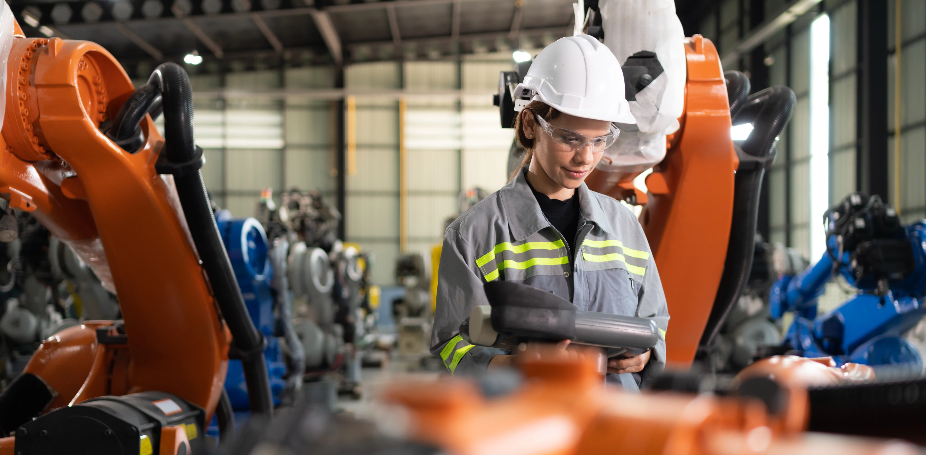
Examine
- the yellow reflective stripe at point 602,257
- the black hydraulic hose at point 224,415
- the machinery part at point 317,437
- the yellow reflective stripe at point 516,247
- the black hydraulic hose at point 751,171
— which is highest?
the black hydraulic hose at point 751,171

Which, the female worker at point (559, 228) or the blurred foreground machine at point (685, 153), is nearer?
the female worker at point (559, 228)

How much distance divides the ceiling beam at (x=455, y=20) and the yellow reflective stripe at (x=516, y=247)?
16.8 m

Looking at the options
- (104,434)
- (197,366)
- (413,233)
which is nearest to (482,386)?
(104,434)

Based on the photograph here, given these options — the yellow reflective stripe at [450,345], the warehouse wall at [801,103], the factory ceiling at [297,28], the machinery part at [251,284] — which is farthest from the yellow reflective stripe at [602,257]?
the factory ceiling at [297,28]

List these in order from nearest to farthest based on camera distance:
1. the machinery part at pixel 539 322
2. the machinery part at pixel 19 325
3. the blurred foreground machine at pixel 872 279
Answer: the machinery part at pixel 539 322
the blurred foreground machine at pixel 872 279
the machinery part at pixel 19 325

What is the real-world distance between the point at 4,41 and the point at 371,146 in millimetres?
18620

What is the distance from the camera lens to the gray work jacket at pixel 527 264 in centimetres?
188

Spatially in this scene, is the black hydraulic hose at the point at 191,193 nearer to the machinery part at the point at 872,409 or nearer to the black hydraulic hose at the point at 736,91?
the black hydraulic hose at the point at 736,91

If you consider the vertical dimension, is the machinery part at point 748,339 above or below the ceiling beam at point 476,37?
below

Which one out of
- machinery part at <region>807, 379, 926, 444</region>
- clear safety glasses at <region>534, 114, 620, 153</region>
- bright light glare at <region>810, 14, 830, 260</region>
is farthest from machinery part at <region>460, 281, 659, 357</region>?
bright light glare at <region>810, 14, 830, 260</region>

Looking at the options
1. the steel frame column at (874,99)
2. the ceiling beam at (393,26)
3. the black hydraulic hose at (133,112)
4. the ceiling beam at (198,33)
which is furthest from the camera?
the ceiling beam at (393,26)

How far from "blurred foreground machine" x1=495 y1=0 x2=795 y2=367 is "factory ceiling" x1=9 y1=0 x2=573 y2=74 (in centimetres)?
1443

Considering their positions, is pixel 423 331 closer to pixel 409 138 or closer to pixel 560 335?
pixel 409 138

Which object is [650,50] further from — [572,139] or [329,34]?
[329,34]
